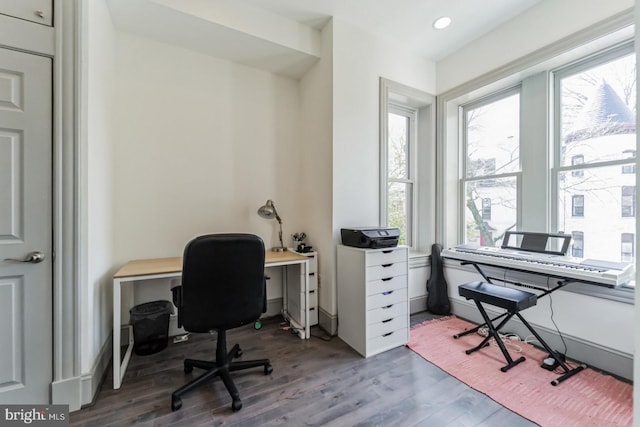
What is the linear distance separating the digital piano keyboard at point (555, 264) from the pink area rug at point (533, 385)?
71 cm

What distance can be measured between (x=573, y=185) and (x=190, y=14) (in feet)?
11.5

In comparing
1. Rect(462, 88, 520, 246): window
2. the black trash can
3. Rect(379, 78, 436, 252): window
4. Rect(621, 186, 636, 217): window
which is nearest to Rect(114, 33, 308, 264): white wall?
the black trash can

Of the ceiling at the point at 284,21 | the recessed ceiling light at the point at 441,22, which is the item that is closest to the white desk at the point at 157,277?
the ceiling at the point at 284,21

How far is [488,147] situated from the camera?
287cm

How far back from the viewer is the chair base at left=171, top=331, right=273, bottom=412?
1.53 meters

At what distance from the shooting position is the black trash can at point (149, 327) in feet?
6.88

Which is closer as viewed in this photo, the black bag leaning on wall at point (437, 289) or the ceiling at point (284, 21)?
the ceiling at point (284, 21)

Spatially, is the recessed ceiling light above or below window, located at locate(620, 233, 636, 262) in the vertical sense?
above

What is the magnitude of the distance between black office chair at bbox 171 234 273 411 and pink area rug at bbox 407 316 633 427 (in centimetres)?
152

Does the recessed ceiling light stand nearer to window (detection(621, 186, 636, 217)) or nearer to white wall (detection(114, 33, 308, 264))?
white wall (detection(114, 33, 308, 264))

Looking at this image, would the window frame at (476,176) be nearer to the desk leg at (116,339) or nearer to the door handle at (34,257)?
the desk leg at (116,339)

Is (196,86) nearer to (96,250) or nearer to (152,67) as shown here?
(152,67)

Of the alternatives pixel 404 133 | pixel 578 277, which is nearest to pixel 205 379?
pixel 578 277

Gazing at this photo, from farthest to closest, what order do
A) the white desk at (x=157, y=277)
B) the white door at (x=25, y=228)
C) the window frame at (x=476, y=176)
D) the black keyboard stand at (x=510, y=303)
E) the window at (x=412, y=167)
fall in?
the window at (x=412, y=167) < the window frame at (x=476, y=176) < the black keyboard stand at (x=510, y=303) < the white desk at (x=157, y=277) < the white door at (x=25, y=228)
